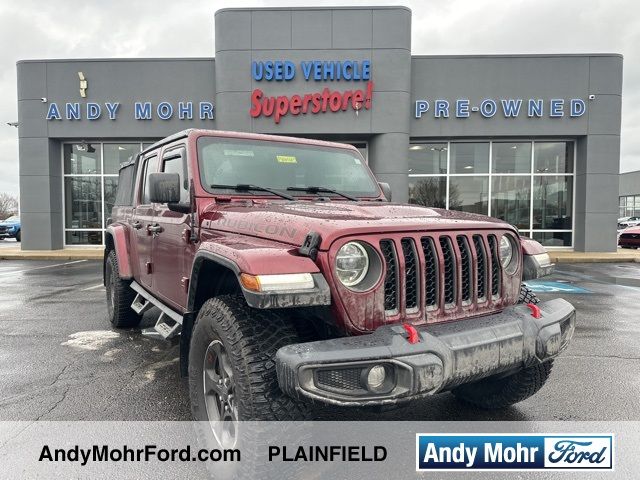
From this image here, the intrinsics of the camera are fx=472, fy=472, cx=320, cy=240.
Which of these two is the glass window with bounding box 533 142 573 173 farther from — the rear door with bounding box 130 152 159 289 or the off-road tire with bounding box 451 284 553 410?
the rear door with bounding box 130 152 159 289

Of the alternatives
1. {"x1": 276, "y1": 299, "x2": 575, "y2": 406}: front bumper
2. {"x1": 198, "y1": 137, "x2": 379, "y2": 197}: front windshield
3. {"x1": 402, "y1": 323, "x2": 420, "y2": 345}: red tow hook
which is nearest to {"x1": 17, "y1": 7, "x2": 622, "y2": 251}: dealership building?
{"x1": 198, "y1": 137, "x2": 379, "y2": 197}: front windshield

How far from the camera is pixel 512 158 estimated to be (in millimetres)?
15953

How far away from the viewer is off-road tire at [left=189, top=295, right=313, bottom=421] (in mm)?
2145

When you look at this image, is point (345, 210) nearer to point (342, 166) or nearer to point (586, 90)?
point (342, 166)

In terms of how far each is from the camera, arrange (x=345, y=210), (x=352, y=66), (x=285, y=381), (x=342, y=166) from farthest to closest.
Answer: (x=352, y=66)
(x=342, y=166)
(x=345, y=210)
(x=285, y=381)

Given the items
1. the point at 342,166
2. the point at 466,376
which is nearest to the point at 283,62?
the point at 342,166

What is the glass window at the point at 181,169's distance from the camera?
345 cm

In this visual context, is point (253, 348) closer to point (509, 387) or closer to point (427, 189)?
point (509, 387)

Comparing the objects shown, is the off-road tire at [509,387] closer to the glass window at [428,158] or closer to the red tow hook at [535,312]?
the red tow hook at [535,312]

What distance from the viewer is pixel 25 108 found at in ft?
49.8

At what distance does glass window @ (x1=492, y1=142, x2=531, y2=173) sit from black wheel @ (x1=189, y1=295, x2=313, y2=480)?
15137 millimetres

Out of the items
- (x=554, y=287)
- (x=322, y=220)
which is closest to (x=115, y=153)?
(x=554, y=287)

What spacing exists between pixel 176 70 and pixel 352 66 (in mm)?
5577

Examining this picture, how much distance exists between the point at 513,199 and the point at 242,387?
51.3 ft
